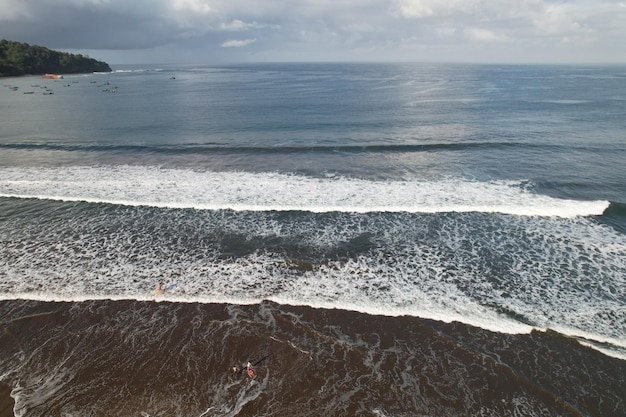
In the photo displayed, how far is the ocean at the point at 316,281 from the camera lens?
11484 mm

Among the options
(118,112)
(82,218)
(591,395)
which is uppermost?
(118,112)

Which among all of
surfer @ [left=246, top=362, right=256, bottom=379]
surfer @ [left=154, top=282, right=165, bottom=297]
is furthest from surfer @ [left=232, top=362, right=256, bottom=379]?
surfer @ [left=154, top=282, right=165, bottom=297]

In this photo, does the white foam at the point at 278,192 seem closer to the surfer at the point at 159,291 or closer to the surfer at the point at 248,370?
the surfer at the point at 159,291

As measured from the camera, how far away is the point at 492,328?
13.9 meters

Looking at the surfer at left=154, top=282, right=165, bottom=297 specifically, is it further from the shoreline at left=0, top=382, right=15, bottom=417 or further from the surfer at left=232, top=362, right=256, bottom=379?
the surfer at left=232, top=362, right=256, bottom=379

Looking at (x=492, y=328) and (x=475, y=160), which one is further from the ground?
(x=475, y=160)

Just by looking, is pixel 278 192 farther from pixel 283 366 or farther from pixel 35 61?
pixel 35 61

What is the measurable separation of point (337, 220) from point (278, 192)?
20.0 ft

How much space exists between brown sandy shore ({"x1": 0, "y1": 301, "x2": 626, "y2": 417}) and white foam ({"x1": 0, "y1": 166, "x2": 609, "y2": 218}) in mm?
10887

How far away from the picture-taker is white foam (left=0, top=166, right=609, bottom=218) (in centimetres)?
2411

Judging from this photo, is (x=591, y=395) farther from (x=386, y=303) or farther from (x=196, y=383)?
(x=196, y=383)

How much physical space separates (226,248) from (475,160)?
25.6 meters

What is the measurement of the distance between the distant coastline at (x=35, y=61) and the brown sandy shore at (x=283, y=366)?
7507 inches

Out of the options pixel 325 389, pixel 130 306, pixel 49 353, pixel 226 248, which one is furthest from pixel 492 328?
pixel 49 353
